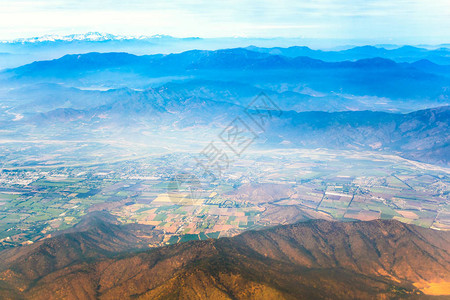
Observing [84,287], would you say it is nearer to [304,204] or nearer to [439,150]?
[304,204]

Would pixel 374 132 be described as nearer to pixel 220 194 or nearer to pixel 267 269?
pixel 220 194

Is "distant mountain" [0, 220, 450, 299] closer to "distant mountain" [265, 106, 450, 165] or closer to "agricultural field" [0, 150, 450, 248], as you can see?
"agricultural field" [0, 150, 450, 248]

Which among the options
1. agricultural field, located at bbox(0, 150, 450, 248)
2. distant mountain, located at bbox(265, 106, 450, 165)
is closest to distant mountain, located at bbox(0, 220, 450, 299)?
agricultural field, located at bbox(0, 150, 450, 248)

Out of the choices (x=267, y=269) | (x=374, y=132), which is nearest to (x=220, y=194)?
(x=267, y=269)

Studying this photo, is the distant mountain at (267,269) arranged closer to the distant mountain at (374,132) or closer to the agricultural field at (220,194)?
the agricultural field at (220,194)

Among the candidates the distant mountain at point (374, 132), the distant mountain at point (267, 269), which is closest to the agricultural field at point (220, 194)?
the distant mountain at point (267, 269)

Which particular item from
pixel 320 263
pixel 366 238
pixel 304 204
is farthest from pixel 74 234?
pixel 304 204

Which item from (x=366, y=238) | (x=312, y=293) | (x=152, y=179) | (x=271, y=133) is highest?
(x=312, y=293)

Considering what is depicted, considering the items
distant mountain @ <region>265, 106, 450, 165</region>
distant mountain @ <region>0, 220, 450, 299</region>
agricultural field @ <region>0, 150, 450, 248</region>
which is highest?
distant mountain @ <region>0, 220, 450, 299</region>
